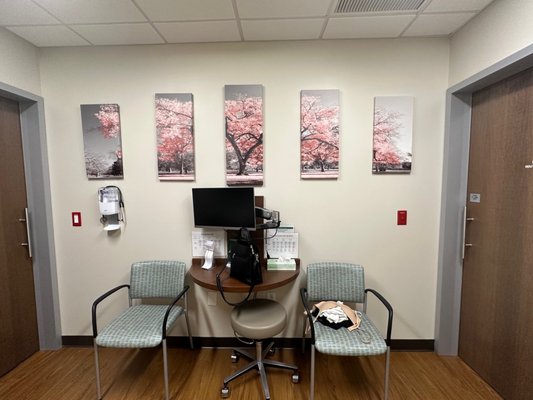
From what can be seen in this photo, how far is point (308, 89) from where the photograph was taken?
206 centimetres

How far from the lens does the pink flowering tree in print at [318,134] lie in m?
2.06

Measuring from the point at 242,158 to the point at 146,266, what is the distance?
4.09ft

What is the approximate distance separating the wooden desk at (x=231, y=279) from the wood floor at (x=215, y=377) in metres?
0.77

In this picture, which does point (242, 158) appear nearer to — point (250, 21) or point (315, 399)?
point (250, 21)

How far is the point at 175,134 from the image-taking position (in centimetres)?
211

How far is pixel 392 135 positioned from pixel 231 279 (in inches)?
68.8

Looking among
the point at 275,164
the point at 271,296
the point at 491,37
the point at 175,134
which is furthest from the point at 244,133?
the point at 491,37

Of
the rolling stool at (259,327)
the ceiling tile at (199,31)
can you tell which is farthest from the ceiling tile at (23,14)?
the rolling stool at (259,327)

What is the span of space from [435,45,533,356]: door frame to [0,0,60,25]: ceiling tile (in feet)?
9.92

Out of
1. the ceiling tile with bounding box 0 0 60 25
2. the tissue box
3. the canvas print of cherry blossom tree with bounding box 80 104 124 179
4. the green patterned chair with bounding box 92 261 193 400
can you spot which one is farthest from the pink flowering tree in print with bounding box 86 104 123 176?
the tissue box

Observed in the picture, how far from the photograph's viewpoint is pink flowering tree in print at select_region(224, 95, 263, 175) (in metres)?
2.06

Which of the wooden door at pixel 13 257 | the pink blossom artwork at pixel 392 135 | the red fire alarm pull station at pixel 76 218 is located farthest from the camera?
the red fire alarm pull station at pixel 76 218

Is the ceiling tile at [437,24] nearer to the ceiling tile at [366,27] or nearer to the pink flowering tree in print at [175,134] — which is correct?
the ceiling tile at [366,27]

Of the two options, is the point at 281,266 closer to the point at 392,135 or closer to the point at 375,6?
the point at 392,135
